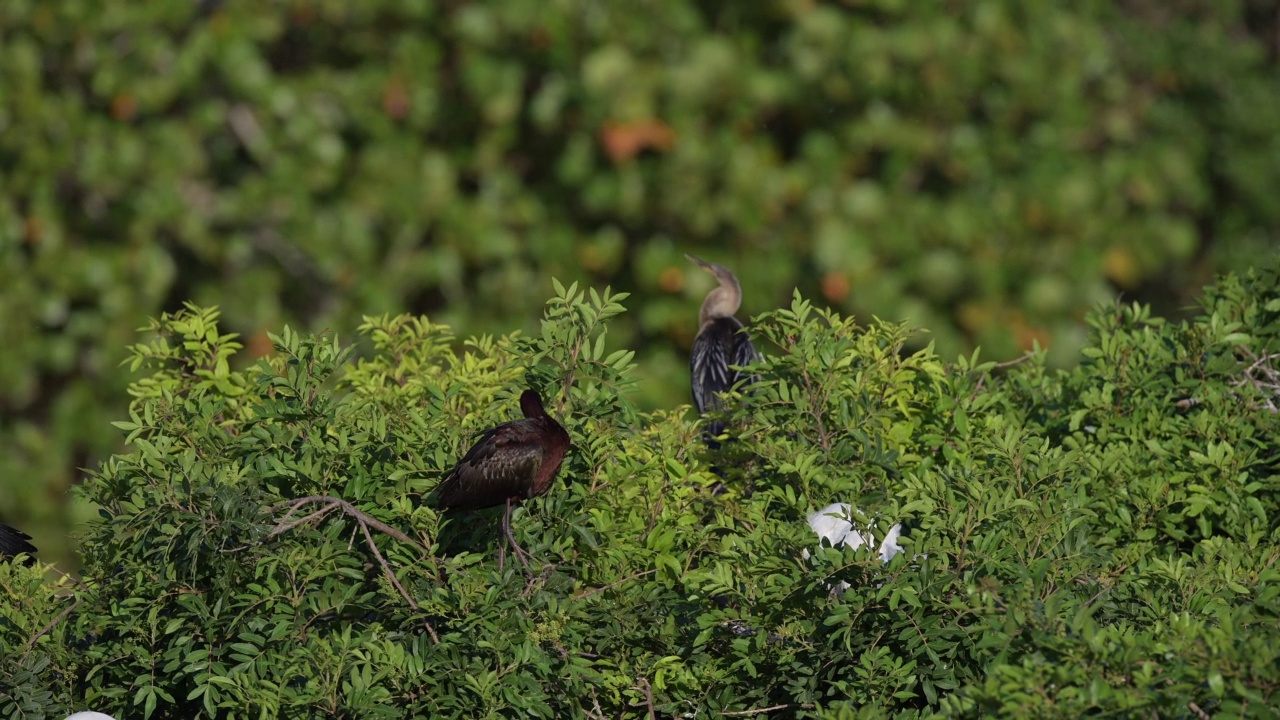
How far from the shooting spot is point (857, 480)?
3.65 m

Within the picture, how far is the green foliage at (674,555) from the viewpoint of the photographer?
316 centimetres

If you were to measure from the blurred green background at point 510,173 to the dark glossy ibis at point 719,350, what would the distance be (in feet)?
1.59

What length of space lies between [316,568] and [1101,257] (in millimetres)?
5192

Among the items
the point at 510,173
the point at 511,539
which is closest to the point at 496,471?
the point at 511,539

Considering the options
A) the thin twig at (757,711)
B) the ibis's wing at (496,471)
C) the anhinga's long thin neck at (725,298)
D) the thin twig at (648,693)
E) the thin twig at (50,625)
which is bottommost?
the thin twig at (757,711)

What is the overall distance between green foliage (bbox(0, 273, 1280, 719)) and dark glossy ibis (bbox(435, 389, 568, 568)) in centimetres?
9

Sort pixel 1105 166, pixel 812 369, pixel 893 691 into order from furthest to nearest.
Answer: pixel 1105 166
pixel 812 369
pixel 893 691

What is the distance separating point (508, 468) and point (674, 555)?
517 mm

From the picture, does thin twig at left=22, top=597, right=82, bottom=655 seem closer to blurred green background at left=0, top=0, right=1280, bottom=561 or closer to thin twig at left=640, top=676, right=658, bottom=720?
thin twig at left=640, top=676, right=658, bottom=720

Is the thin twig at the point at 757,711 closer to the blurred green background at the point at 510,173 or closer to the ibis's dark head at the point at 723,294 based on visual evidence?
the ibis's dark head at the point at 723,294

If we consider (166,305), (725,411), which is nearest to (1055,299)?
(725,411)

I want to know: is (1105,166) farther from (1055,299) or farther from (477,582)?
(477,582)

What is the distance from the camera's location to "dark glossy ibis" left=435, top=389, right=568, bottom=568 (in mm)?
3455

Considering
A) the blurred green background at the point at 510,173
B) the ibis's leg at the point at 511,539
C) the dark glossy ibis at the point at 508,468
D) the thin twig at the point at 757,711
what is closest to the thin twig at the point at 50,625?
the dark glossy ibis at the point at 508,468
